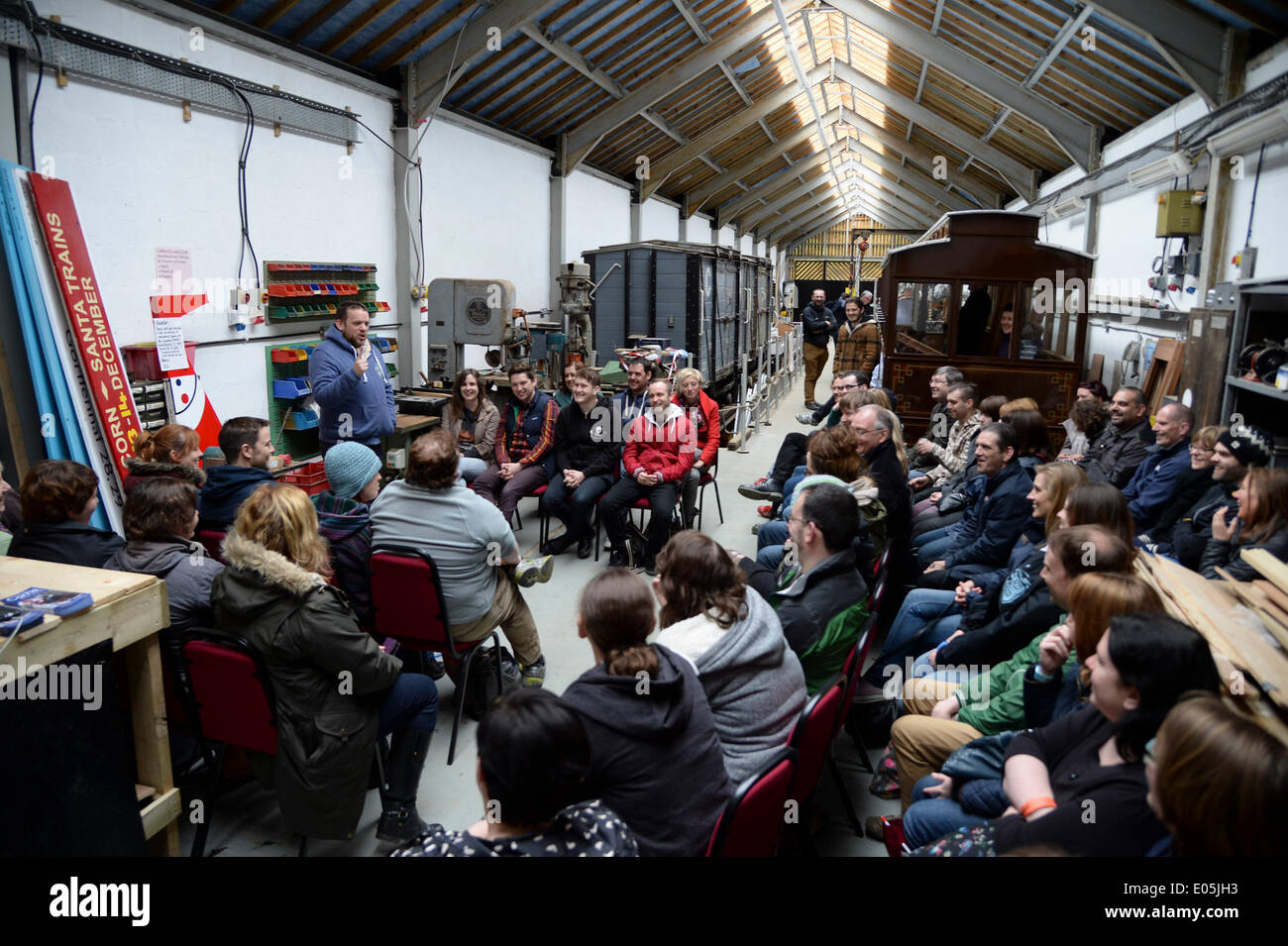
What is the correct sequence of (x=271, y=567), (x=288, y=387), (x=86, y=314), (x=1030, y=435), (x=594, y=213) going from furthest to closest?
(x=594, y=213), (x=288, y=387), (x=1030, y=435), (x=86, y=314), (x=271, y=567)

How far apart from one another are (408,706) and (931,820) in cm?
165

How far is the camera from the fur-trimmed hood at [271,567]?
2418 mm

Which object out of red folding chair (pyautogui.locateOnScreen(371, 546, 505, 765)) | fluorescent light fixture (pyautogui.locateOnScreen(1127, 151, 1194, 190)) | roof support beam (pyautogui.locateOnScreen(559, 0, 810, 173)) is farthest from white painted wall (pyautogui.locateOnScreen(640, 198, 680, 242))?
red folding chair (pyautogui.locateOnScreen(371, 546, 505, 765))

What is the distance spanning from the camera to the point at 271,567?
95.4 inches

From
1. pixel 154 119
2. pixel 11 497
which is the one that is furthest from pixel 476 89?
pixel 11 497

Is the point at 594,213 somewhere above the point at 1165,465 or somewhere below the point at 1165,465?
above

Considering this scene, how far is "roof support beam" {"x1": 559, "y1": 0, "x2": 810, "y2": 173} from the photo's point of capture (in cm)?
1108

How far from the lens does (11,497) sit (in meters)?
3.52

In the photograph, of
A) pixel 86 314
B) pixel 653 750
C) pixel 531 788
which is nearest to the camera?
pixel 531 788

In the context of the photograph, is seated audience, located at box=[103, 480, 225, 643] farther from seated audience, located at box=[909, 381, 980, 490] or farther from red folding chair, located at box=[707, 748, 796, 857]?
seated audience, located at box=[909, 381, 980, 490]

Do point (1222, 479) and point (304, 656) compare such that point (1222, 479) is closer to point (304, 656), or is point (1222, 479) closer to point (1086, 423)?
point (1086, 423)

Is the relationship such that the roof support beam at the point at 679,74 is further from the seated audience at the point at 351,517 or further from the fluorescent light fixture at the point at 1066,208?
the seated audience at the point at 351,517

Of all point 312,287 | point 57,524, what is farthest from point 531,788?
point 312,287
